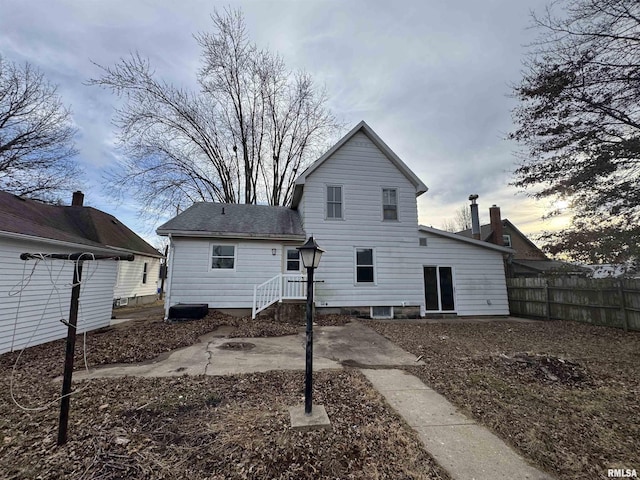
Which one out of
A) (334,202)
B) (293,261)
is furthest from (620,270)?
(293,261)

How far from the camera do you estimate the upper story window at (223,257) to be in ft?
32.3

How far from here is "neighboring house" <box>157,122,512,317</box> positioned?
9.72m

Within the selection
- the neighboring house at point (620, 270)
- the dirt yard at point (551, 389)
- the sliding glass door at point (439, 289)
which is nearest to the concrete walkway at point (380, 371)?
the dirt yard at point (551, 389)

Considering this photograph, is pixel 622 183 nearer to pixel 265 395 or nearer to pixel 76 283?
pixel 265 395

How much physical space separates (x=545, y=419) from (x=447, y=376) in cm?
150

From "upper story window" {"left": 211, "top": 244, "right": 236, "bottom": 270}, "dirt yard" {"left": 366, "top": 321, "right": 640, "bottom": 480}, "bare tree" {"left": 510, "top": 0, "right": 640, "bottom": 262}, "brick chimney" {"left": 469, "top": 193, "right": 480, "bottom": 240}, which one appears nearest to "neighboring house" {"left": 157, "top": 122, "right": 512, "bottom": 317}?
"upper story window" {"left": 211, "top": 244, "right": 236, "bottom": 270}

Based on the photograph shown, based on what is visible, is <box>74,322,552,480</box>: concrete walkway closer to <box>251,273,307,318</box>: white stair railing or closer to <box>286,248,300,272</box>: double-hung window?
<box>251,273,307,318</box>: white stair railing

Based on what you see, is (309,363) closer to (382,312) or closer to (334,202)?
(382,312)

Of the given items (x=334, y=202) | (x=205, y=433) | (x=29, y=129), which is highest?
(x=29, y=129)

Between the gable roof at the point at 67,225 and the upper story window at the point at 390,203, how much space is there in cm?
1032

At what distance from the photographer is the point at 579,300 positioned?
9469 mm

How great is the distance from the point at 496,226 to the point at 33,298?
66.8ft

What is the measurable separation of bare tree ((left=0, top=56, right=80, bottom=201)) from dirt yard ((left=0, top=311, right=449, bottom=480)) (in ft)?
47.7

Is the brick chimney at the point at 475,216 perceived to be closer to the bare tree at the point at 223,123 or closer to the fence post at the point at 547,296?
the fence post at the point at 547,296
